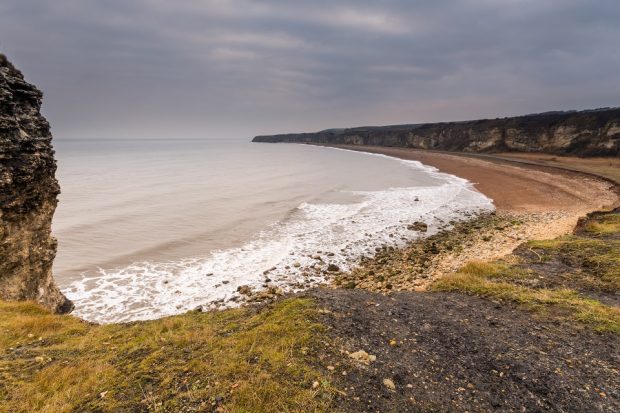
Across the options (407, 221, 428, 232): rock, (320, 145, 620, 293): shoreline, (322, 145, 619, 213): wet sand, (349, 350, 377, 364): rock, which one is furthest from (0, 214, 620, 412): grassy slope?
(322, 145, 619, 213): wet sand

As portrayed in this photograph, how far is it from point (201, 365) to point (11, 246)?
8780 millimetres

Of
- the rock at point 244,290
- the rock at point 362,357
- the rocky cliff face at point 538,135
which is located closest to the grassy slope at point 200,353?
the rock at point 362,357

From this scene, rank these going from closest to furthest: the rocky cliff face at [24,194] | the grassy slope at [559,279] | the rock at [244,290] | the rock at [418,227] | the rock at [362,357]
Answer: the rock at [362,357] < the grassy slope at [559,279] < the rocky cliff face at [24,194] < the rock at [244,290] < the rock at [418,227]

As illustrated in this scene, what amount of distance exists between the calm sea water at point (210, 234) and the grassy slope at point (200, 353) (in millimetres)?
4316

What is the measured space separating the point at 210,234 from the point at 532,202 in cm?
3011

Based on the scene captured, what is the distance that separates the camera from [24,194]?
1053 centimetres

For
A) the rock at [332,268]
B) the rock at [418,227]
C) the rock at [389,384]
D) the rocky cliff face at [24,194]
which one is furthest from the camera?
the rock at [418,227]

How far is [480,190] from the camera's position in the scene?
3844 cm

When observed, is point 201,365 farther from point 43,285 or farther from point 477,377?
point 43,285

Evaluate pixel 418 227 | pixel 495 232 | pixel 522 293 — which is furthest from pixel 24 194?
pixel 495 232

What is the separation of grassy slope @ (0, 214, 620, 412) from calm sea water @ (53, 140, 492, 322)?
14.2 ft

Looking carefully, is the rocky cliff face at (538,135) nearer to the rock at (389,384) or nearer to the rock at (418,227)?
the rock at (418,227)

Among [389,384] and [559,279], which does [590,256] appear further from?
[389,384]

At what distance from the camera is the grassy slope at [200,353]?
5.43 metres
